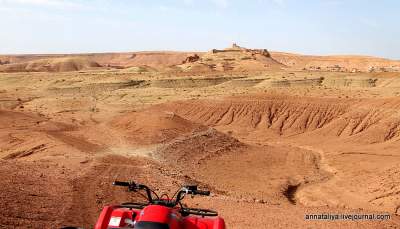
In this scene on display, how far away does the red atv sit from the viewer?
5.55 m

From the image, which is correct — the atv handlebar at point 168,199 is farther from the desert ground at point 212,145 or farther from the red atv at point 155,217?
the desert ground at point 212,145

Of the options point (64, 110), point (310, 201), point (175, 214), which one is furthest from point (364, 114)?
point (175, 214)

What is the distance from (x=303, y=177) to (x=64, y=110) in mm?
26913

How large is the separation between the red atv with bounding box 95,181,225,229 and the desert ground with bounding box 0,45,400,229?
432 cm

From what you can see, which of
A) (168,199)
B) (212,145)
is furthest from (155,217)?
(212,145)

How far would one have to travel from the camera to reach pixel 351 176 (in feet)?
82.7

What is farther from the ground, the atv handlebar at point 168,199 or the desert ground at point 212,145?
the atv handlebar at point 168,199

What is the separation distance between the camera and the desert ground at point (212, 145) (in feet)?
43.3

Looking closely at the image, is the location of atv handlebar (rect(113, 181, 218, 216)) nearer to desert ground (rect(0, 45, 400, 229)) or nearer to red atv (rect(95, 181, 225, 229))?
red atv (rect(95, 181, 225, 229))

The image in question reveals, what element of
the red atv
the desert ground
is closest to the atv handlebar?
the red atv

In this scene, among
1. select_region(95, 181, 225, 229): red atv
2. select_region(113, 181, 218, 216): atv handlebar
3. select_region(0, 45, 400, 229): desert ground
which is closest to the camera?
select_region(95, 181, 225, 229): red atv

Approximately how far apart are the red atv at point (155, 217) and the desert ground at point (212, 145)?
4323 mm

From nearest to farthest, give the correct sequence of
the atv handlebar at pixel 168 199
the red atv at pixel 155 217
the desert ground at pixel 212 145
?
the red atv at pixel 155 217 → the atv handlebar at pixel 168 199 → the desert ground at pixel 212 145

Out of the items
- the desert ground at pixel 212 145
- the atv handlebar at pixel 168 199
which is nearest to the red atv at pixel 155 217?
the atv handlebar at pixel 168 199
